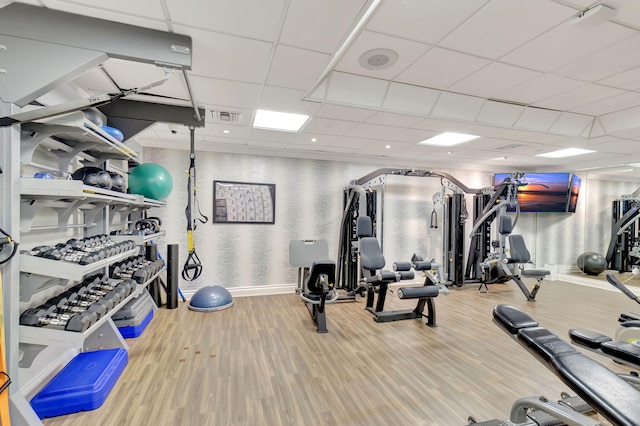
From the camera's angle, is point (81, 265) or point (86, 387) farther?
point (86, 387)

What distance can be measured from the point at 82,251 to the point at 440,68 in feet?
10.9

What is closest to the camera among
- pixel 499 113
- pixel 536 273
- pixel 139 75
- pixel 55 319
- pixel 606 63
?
pixel 55 319

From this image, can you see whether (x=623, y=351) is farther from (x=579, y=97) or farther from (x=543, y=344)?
(x=579, y=97)

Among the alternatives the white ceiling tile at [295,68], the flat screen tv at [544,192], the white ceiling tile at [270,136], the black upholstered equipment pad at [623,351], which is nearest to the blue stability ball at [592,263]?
the flat screen tv at [544,192]

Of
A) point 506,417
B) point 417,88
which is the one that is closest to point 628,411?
point 506,417

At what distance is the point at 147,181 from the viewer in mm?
3498

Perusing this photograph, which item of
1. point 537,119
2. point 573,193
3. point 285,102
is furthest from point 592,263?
point 285,102

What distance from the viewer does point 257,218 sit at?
5207 millimetres

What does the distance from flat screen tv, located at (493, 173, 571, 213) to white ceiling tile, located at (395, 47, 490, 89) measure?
4944 millimetres

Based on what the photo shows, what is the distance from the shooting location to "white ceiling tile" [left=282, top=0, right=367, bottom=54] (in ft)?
5.42

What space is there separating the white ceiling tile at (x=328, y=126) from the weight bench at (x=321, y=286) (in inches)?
71.9

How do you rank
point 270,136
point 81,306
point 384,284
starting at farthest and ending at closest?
point 270,136 < point 384,284 < point 81,306

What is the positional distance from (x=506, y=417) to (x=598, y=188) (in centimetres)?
784

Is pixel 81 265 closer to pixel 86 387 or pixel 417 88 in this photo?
pixel 86 387
